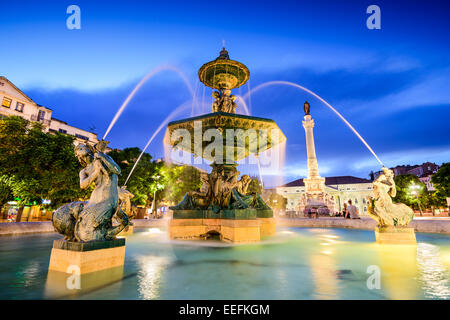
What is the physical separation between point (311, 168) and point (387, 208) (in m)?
36.9

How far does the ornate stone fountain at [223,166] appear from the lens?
26.1 feet

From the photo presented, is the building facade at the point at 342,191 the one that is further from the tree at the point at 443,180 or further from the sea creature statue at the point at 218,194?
the sea creature statue at the point at 218,194

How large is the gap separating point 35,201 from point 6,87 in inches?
1118

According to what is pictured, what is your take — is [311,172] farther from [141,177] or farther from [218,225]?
[218,225]

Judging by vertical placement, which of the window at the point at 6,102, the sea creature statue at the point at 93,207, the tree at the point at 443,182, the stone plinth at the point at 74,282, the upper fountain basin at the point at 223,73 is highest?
the window at the point at 6,102

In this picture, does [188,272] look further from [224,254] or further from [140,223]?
[140,223]

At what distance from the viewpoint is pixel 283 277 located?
11.5 feet

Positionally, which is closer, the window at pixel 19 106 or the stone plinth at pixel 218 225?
the stone plinth at pixel 218 225

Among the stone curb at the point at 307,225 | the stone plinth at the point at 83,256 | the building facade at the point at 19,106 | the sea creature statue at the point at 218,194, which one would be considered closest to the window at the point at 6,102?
the building facade at the point at 19,106

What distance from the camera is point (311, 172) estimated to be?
41.6m

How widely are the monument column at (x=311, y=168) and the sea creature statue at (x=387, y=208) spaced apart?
31.2 metres

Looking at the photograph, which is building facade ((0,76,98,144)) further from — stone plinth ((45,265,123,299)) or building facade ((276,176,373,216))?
building facade ((276,176,373,216))

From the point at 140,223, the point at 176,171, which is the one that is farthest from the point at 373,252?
the point at 176,171

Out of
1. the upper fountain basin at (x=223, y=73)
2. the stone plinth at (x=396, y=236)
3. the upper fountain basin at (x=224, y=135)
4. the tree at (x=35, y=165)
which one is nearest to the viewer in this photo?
the stone plinth at (x=396, y=236)
